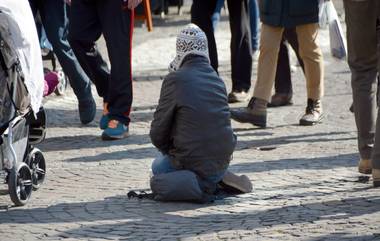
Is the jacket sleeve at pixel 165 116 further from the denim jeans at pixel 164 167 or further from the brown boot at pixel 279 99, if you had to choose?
the brown boot at pixel 279 99

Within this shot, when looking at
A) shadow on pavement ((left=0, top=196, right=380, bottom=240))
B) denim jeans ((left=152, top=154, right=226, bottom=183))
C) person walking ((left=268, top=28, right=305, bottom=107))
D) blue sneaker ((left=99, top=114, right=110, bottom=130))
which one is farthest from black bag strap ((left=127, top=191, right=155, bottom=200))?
person walking ((left=268, top=28, right=305, bottom=107))

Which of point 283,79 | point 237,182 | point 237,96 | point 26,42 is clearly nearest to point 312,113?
point 283,79

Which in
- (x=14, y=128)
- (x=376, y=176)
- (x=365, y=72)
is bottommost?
(x=376, y=176)

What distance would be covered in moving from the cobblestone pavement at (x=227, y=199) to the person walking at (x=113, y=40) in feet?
0.70

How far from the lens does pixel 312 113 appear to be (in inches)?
401

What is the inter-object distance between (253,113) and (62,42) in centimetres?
172

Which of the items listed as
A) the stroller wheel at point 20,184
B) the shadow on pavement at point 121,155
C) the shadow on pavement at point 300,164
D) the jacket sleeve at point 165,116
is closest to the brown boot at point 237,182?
the jacket sleeve at point 165,116

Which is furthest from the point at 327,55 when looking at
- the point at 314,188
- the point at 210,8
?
the point at 314,188

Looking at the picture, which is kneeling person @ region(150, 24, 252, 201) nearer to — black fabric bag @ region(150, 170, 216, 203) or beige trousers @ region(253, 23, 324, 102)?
black fabric bag @ region(150, 170, 216, 203)

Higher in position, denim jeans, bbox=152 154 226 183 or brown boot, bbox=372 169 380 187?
denim jeans, bbox=152 154 226 183

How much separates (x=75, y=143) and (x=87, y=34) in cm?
90

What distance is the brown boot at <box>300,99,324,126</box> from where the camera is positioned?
33.3 ft

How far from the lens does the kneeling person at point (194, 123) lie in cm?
748

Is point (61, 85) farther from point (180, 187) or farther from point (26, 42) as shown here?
point (180, 187)
